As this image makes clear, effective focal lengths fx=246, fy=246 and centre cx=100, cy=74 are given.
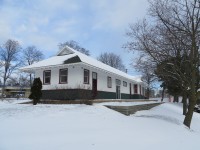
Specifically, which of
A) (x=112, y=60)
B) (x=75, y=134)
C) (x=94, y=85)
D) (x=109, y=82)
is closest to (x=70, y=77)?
(x=94, y=85)

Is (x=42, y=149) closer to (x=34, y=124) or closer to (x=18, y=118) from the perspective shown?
(x=34, y=124)

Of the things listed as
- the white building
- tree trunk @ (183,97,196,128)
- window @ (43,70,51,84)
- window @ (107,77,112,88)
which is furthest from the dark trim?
tree trunk @ (183,97,196,128)

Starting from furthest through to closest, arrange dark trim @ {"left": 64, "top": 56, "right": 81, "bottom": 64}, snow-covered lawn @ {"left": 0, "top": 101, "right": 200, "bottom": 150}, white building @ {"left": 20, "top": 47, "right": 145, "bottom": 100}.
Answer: white building @ {"left": 20, "top": 47, "right": 145, "bottom": 100} < dark trim @ {"left": 64, "top": 56, "right": 81, "bottom": 64} < snow-covered lawn @ {"left": 0, "top": 101, "right": 200, "bottom": 150}

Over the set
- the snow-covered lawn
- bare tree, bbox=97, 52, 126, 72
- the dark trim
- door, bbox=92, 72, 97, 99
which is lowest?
the snow-covered lawn

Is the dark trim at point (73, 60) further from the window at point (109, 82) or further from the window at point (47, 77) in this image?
the window at point (109, 82)

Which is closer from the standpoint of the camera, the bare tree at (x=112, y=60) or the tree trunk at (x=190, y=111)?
the tree trunk at (x=190, y=111)

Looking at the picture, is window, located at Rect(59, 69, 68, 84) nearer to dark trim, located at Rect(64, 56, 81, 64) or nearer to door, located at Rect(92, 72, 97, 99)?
dark trim, located at Rect(64, 56, 81, 64)

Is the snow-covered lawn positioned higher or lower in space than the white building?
lower

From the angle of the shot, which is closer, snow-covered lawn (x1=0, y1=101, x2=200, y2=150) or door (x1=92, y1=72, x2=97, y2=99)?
snow-covered lawn (x1=0, y1=101, x2=200, y2=150)

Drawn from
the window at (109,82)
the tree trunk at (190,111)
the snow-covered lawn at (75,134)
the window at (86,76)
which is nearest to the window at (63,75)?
the window at (86,76)

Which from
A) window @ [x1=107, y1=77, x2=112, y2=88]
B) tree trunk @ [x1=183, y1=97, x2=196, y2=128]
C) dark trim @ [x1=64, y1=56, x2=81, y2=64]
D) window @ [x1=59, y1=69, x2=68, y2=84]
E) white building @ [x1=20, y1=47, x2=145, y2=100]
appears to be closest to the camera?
tree trunk @ [x1=183, y1=97, x2=196, y2=128]

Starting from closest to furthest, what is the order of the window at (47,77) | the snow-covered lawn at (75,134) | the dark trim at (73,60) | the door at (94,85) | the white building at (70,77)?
the snow-covered lawn at (75,134)
the dark trim at (73,60)
the white building at (70,77)
the window at (47,77)
the door at (94,85)

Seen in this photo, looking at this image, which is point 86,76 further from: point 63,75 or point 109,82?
point 109,82

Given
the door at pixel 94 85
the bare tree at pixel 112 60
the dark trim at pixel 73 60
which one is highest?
the bare tree at pixel 112 60
